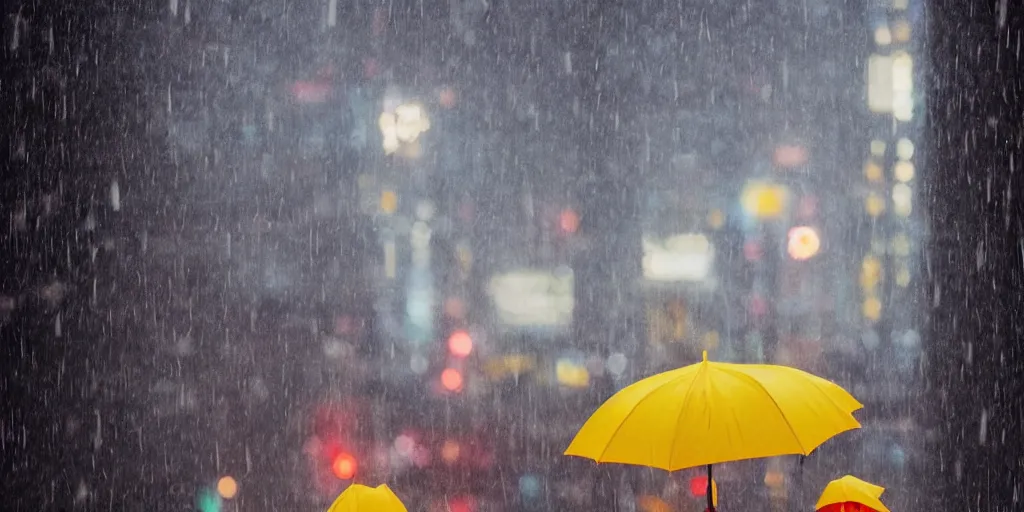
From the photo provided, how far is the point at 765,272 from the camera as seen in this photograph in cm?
546

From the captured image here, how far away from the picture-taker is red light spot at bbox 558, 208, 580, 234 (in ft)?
18.2

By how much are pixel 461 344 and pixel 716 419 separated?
284cm

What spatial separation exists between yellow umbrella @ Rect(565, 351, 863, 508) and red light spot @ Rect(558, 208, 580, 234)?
246 cm

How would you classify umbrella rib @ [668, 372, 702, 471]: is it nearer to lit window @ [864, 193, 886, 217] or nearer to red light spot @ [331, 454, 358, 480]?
lit window @ [864, 193, 886, 217]

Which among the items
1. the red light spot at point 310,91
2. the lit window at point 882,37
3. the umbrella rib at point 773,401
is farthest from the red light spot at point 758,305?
the red light spot at point 310,91

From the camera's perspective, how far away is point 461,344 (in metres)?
5.52

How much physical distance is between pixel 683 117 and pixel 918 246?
1.47 m

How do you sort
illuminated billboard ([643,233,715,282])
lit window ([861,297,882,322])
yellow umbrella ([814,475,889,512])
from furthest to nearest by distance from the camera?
illuminated billboard ([643,233,715,282]) < lit window ([861,297,882,322]) < yellow umbrella ([814,475,889,512])

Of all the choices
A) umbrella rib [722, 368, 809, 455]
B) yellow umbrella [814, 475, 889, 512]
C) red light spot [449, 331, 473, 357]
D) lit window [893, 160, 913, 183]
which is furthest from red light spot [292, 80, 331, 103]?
yellow umbrella [814, 475, 889, 512]

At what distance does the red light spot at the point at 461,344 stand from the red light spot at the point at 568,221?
822 mm

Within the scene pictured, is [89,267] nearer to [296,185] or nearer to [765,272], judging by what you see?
[296,185]

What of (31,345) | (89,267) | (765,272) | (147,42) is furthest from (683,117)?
(31,345)

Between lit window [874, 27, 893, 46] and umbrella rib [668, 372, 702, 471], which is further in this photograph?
lit window [874, 27, 893, 46]

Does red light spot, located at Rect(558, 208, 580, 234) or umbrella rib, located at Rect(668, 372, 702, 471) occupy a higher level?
red light spot, located at Rect(558, 208, 580, 234)
